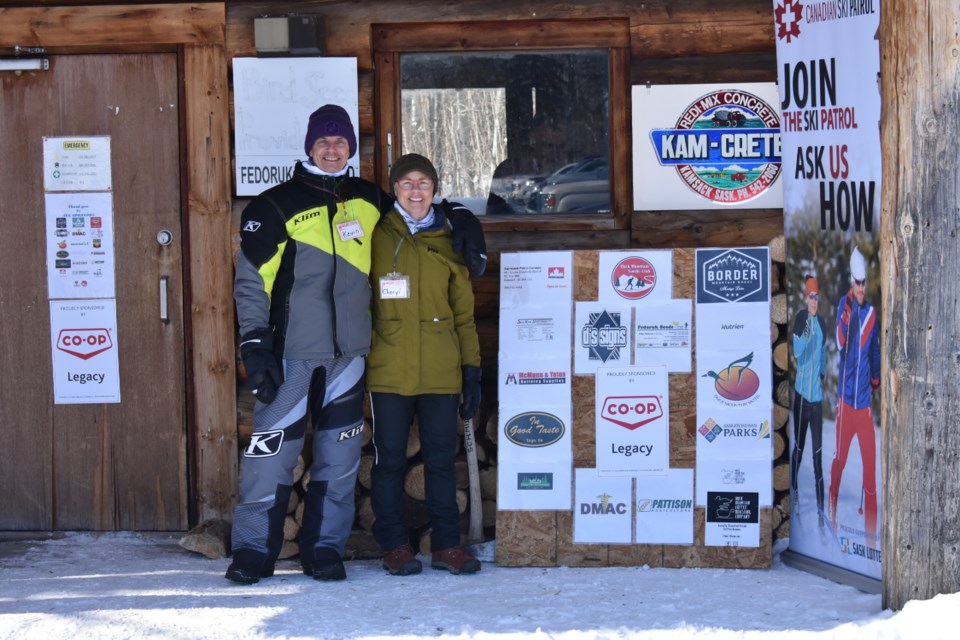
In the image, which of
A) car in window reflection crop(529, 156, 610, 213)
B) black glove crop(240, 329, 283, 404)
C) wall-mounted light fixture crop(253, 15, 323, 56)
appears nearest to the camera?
black glove crop(240, 329, 283, 404)

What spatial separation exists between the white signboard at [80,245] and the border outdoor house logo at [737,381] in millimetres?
3040

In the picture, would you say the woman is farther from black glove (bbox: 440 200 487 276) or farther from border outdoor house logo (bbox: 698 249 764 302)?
border outdoor house logo (bbox: 698 249 764 302)

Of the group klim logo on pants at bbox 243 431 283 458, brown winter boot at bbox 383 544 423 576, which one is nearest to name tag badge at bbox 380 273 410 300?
klim logo on pants at bbox 243 431 283 458

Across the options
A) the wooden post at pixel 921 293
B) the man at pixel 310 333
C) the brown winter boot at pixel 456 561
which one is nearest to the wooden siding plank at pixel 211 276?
the man at pixel 310 333

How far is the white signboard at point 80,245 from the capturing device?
6.44 meters

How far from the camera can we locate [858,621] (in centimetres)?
492

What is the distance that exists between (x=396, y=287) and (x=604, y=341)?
1.01 metres

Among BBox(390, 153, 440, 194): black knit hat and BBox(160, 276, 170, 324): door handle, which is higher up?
BBox(390, 153, 440, 194): black knit hat

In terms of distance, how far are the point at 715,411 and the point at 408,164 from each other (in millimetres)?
1786

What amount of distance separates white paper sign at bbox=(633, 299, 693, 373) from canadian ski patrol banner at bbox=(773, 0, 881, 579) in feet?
1.64

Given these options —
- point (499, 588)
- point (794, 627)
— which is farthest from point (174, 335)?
point (794, 627)

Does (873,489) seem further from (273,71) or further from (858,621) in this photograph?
(273,71)

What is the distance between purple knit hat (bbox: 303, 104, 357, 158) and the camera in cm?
564

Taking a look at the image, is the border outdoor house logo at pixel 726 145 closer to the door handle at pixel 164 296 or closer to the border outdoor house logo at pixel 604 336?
the border outdoor house logo at pixel 604 336
